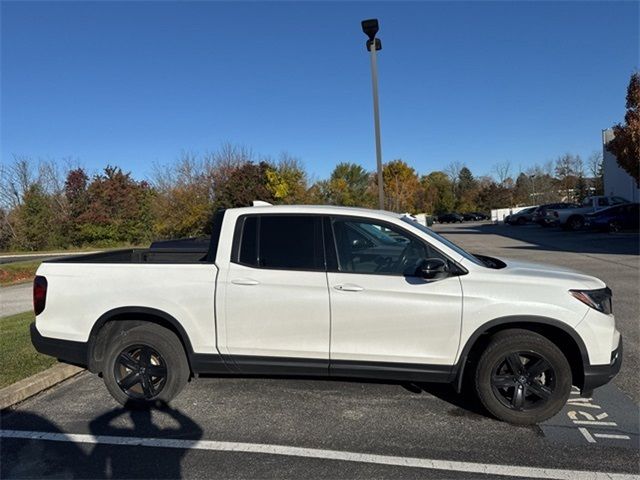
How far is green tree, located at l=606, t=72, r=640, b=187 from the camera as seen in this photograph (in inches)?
886

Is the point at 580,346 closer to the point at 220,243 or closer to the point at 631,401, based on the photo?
the point at 631,401

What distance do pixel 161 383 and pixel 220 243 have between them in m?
1.43

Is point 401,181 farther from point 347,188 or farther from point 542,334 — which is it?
point 542,334

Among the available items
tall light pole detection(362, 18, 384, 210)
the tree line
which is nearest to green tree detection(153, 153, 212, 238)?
the tree line

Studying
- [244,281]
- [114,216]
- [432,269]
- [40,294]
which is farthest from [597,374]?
[114,216]

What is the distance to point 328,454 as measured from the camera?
355 centimetres

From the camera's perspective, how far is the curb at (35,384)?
4609 mm

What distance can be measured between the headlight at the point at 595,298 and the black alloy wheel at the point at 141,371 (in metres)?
3.67

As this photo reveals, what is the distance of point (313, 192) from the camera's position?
3669 cm

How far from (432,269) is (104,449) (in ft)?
9.68

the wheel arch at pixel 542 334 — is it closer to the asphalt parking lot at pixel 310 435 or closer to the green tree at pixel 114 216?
the asphalt parking lot at pixel 310 435

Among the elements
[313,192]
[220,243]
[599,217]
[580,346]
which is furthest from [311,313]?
[313,192]

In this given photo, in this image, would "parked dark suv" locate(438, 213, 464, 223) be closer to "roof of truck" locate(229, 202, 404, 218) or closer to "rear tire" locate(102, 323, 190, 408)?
"roof of truck" locate(229, 202, 404, 218)

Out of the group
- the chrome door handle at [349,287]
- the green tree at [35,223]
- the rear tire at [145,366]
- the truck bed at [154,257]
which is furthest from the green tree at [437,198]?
the rear tire at [145,366]
